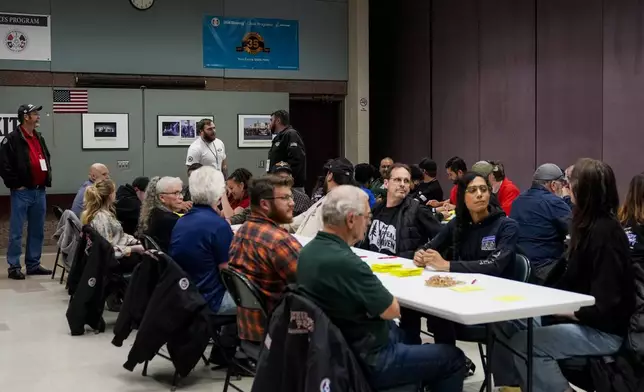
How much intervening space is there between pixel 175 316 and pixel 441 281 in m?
1.54

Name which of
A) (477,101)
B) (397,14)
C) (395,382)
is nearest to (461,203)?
(395,382)

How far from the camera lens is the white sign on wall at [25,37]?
1008 centimetres

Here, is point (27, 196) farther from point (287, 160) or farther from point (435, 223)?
point (435, 223)

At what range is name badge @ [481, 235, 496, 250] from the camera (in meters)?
4.11

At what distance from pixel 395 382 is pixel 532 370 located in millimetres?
726

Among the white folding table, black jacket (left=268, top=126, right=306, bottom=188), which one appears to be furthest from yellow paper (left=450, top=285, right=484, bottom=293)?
black jacket (left=268, top=126, right=306, bottom=188)

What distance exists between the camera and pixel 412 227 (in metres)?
4.87

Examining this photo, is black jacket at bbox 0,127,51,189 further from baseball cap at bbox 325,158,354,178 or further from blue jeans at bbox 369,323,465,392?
blue jeans at bbox 369,323,465,392

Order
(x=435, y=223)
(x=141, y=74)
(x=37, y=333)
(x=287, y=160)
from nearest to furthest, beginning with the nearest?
(x=435, y=223)
(x=37, y=333)
(x=287, y=160)
(x=141, y=74)

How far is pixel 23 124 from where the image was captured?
841cm

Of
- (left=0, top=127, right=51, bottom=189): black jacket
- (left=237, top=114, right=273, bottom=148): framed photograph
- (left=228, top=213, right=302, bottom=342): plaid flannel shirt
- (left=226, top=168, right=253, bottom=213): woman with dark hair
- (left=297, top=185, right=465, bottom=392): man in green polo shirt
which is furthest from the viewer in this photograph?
(left=237, top=114, right=273, bottom=148): framed photograph

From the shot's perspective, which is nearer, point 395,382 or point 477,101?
point 395,382

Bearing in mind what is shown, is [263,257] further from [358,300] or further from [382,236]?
[382,236]

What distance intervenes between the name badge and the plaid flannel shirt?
1057mm
